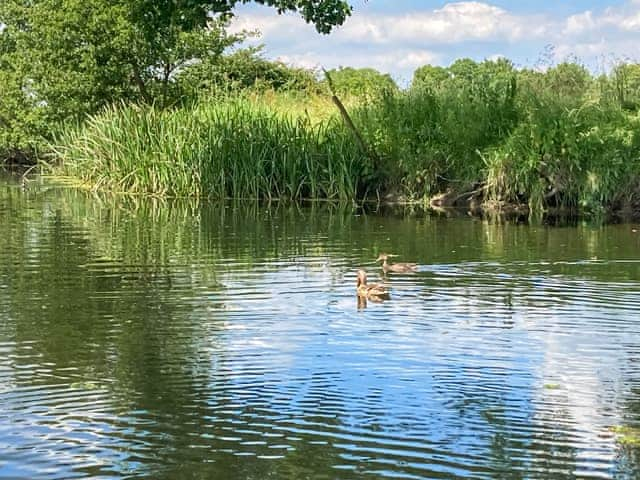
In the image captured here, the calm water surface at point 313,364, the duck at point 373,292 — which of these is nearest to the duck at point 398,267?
the calm water surface at point 313,364

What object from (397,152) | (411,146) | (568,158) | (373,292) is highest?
(411,146)

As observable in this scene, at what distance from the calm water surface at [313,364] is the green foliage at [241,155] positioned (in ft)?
35.7

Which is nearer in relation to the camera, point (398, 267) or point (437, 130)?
point (398, 267)

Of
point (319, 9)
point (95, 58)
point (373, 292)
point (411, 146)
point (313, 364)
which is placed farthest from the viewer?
point (95, 58)

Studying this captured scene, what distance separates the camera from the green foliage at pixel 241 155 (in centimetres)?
2542

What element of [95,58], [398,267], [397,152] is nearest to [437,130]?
[397,152]

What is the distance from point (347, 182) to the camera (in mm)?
25312

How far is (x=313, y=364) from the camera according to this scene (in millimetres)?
7688

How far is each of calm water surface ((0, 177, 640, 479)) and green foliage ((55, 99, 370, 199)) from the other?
35.7ft

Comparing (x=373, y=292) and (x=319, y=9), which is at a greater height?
(x=319, y=9)

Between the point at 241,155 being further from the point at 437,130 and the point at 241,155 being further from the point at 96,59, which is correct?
the point at 96,59

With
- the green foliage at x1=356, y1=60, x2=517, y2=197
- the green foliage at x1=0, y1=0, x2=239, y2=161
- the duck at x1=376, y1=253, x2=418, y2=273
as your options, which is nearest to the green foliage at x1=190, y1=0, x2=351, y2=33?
the green foliage at x1=356, y1=60, x2=517, y2=197

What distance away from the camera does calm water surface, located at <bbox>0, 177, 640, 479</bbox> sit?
5746mm

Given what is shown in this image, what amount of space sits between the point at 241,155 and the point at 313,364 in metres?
18.2
